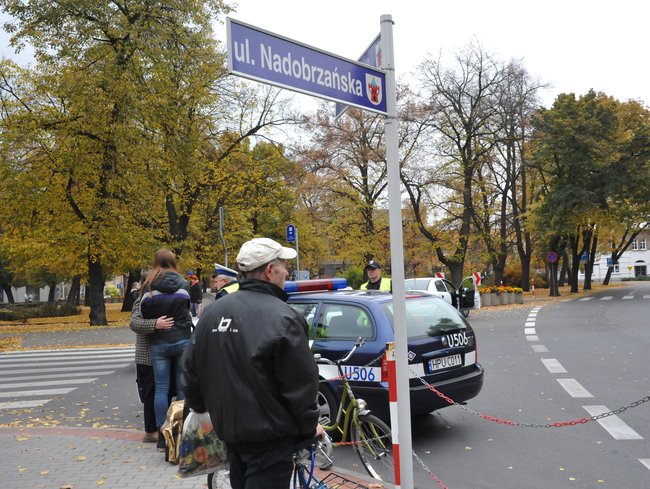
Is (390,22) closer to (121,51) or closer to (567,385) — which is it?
(567,385)

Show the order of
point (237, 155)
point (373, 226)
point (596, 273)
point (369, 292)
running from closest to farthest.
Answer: point (369, 292), point (237, 155), point (373, 226), point (596, 273)

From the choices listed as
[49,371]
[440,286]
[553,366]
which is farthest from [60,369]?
[440,286]

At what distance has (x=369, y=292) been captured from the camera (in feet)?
23.9

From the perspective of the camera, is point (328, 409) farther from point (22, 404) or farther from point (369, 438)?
point (22, 404)

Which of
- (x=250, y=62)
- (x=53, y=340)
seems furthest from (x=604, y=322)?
(x=250, y=62)

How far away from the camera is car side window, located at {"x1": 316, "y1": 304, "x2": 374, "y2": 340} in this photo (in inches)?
260

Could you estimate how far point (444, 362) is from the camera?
21.8 ft

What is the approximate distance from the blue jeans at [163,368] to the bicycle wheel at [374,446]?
1920 millimetres

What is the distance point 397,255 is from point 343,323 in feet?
9.69

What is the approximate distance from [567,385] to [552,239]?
35151mm

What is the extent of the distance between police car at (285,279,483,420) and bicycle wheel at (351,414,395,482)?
1.90 ft

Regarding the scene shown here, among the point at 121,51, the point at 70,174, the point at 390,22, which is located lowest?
the point at 390,22

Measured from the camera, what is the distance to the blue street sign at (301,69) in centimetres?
297

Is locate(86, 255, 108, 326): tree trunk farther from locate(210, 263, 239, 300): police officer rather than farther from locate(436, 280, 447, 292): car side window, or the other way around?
locate(210, 263, 239, 300): police officer
